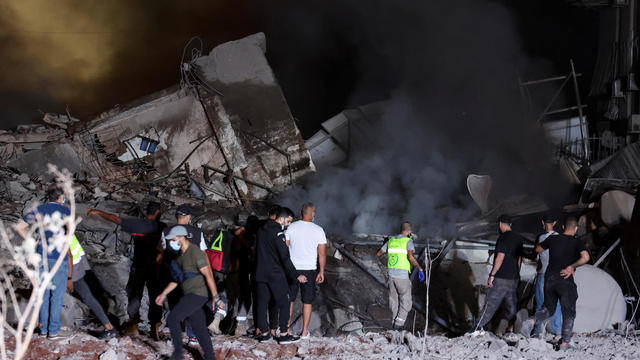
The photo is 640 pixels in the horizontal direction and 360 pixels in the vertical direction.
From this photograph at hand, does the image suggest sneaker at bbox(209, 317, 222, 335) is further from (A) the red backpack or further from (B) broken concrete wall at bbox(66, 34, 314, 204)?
(B) broken concrete wall at bbox(66, 34, 314, 204)

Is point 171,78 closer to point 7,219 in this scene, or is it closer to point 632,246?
point 7,219

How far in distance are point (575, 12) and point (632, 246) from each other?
37.4ft

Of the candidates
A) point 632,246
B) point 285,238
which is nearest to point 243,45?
point 285,238

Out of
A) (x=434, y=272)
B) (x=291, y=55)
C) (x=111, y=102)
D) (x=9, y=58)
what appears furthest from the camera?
(x=291, y=55)

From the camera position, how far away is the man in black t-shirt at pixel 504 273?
582 cm

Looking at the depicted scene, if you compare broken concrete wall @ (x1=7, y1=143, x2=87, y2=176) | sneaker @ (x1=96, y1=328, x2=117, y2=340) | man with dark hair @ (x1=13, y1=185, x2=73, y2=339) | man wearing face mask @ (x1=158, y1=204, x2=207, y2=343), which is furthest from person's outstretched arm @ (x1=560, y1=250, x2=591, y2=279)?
broken concrete wall @ (x1=7, y1=143, x2=87, y2=176)

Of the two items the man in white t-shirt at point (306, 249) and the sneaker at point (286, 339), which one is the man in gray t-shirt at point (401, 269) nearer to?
the man in white t-shirt at point (306, 249)

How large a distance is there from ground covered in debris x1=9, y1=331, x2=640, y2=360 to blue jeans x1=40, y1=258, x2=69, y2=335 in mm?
137

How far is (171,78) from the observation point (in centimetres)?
1672

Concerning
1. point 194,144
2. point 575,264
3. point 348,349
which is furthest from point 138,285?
point 194,144

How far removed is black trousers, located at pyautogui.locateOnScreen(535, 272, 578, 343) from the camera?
5.27 meters

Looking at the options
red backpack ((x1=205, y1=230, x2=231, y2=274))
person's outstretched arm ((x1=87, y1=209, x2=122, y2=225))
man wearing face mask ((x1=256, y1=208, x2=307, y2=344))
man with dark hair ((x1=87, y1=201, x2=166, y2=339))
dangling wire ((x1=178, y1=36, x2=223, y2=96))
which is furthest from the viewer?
dangling wire ((x1=178, y1=36, x2=223, y2=96))

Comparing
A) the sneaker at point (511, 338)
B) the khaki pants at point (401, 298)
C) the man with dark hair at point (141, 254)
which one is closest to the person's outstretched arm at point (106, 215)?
the man with dark hair at point (141, 254)

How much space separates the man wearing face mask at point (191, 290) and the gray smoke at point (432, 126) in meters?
5.74
